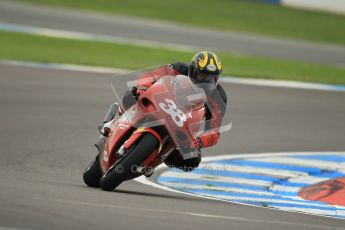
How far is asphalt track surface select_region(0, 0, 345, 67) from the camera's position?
76.6ft

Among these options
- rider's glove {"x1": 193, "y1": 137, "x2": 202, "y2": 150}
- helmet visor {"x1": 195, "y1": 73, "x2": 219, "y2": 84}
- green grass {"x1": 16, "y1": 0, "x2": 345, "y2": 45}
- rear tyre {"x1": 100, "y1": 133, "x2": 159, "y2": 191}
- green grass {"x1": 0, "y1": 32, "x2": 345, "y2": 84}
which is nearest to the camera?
rear tyre {"x1": 100, "y1": 133, "x2": 159, "y2": 191}

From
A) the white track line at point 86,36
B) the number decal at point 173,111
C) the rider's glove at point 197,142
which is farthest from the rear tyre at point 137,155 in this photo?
the white track line at point 86,36

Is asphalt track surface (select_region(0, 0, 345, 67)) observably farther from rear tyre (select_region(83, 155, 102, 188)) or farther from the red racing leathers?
the red racing leathers

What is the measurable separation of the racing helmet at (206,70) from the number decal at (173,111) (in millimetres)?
365

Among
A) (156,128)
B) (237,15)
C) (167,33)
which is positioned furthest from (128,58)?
(156,128)

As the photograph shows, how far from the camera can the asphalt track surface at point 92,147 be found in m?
6.97

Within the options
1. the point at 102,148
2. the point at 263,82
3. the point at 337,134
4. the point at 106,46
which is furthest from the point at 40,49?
the point at 102,148

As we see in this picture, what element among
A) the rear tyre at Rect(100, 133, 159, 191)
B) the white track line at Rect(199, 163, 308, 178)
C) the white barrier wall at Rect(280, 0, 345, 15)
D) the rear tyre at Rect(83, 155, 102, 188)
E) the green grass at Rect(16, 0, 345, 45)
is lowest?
the rear tyre at Rect(83, 155, 102, 188)

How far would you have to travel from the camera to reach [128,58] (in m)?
20.3

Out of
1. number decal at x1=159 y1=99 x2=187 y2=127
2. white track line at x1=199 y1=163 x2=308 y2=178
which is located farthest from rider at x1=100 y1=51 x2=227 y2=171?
white track line at x1=199 y1=163 x2=308 y2=178

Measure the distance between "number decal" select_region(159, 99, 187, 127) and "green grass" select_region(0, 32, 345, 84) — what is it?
34.0 feet

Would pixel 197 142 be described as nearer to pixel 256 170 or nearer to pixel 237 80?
pixel 256 170

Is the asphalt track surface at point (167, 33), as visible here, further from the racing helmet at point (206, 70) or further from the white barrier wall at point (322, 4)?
the racing helmet at point (206, 70)

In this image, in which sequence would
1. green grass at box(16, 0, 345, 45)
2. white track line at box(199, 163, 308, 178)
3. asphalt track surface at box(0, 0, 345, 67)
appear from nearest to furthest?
white track line at box(199, 163, 308, 178)
asphalt track surface at box(0, 0, 345, 67)
green grass at box(16, 0, 345, 45)
